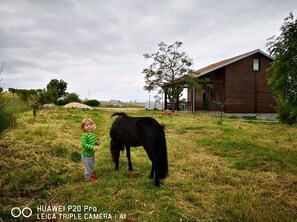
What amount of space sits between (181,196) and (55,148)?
3918 millimetres

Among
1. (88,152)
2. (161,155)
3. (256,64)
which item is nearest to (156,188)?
(161,155)

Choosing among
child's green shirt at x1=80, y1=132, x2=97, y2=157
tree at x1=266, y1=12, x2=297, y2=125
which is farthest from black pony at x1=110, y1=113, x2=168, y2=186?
tree at x1=266, y1=12, x2=297, y2=125

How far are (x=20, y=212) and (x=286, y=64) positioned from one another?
6.51 metres

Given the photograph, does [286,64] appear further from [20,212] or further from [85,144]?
[20,212]

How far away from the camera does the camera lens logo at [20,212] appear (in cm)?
302

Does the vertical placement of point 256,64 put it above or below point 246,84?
above

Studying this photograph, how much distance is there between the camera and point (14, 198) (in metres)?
3.49

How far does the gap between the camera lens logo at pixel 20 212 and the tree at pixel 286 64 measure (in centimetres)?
614

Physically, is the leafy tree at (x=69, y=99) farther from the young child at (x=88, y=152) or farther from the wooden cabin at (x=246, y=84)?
the young child at (x=88, y=152)

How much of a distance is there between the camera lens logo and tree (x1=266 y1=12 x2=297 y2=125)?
20.1ft

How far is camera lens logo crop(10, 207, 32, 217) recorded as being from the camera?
3018 millimetres

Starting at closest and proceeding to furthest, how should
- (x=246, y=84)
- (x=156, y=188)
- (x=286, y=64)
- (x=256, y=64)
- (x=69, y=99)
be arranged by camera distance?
(x=156, y=188), (x=286, y=64), (x=246, y=84), (x=256, y=64), (x=69, y=99)

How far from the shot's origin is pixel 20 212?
307cm

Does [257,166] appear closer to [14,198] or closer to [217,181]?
[217,181]
